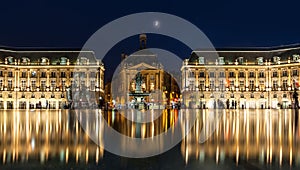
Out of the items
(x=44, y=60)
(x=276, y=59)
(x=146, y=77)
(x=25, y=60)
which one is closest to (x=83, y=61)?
(x=44, y=60)

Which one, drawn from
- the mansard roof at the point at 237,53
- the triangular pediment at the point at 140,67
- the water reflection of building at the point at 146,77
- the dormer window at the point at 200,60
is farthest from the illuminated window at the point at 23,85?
the dormer window at the point at 200,60

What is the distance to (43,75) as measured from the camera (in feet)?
344

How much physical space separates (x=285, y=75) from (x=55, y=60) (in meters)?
54.7

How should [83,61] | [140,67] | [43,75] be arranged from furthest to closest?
[140,67] → [83,61] → [43,75]

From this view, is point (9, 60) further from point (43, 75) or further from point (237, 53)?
point (237, 53)

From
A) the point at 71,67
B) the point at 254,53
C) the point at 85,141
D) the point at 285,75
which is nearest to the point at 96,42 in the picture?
the point at 71,67

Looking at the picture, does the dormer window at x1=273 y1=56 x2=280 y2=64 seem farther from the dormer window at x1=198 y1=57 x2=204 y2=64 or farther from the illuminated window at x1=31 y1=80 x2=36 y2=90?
the illuminated window at x1=31 y1=80 x2=36 y2=90

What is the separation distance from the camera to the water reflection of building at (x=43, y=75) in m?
101

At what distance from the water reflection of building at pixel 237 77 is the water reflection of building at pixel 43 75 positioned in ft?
78.1

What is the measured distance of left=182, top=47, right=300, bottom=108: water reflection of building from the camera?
102312 mm

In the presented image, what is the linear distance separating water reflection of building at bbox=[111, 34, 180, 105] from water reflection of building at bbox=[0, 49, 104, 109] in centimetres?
1820

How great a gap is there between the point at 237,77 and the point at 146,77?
32853 millimetres

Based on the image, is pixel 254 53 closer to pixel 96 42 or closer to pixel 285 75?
pixel 285 75

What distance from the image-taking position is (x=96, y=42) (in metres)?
117
